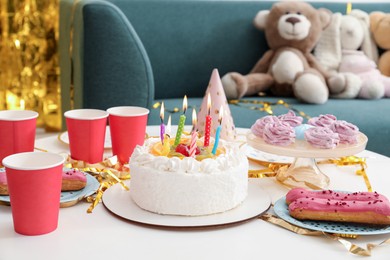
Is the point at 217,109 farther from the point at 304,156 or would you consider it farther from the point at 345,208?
the point at 345,208

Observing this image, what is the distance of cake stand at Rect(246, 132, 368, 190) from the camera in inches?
51.0

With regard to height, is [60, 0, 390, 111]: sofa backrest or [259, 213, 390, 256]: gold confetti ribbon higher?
[60, 0, 390, 111]: sofa backrest

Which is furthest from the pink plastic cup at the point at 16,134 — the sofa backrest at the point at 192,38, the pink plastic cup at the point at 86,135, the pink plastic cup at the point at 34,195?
the sofa backrest at the point at 192,38

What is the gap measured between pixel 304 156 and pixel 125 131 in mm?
397

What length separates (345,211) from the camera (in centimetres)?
109

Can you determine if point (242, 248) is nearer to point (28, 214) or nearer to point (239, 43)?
point (28, 214)

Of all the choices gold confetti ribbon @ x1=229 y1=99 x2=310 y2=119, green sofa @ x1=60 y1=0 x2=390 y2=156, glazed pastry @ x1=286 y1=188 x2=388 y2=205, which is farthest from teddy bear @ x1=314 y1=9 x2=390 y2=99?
glazed pastry @ x1=286 y1=188 x2=388 y2=205

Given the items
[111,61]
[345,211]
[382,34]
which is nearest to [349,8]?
[382,34]

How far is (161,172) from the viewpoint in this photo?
1097 millimetres

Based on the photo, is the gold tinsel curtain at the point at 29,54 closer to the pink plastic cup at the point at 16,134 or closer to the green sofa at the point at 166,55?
the green sofa at the point at 166,55

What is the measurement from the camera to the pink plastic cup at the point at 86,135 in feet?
4.50

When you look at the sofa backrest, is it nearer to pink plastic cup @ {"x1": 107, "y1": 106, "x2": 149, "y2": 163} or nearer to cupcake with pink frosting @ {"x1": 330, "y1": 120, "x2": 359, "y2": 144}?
pink plastic cup @ {"x1": 107, "y1": 106, "x2": 149, "y2": 163}

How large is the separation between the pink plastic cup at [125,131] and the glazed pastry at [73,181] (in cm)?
21

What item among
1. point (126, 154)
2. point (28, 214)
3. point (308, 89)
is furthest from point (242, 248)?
point (308, 89)
